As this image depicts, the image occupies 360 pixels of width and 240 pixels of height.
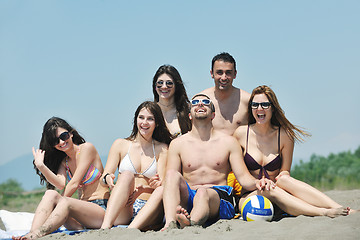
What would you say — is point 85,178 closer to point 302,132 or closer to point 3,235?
point 3,235

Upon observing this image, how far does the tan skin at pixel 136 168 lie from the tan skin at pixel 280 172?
1.34 m

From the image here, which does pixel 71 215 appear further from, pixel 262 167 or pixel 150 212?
pixel 262 167

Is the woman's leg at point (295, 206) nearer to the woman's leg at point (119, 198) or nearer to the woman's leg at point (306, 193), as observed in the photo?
the woman's leg at point (306, 193)

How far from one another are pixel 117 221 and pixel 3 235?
2.57 m

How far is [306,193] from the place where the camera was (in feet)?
21.4

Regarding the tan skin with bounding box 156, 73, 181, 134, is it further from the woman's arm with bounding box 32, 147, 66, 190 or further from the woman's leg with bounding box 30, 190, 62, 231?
the woman's leg with bounding box 30, 190, 62, 231

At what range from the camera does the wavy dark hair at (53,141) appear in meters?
7.49

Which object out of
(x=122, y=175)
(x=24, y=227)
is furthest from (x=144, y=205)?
(x=24, y=227)

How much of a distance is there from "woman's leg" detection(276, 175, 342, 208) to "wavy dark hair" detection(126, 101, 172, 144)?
197cm

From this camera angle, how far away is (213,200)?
6336mm

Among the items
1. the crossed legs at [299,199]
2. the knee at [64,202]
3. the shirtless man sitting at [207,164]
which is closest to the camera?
the crossed legs at [299,199]

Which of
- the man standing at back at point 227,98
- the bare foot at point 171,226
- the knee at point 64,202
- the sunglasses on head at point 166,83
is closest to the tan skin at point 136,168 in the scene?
the knee at point 64,202

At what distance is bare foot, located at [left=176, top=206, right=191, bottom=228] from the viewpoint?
5786 mm

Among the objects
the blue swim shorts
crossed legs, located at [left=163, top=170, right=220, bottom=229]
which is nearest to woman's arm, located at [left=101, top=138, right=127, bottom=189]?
crossed legs, located at [left=163, top=170, right=220, bottom=229]
